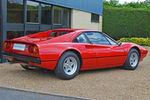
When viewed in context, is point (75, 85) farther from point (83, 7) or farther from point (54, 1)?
point (83, 7)

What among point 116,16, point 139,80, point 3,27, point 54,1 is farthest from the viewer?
point 116,16

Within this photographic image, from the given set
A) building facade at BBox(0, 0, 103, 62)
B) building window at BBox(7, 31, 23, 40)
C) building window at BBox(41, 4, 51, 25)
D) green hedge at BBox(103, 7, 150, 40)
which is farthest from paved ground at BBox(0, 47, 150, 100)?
green hedge at BBox(103, 7, 150, 40)

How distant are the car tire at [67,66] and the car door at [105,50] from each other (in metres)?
0.68

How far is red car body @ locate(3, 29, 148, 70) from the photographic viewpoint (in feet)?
17.1

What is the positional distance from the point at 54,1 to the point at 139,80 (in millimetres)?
6476

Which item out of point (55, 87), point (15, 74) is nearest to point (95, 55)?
point (55, 87)

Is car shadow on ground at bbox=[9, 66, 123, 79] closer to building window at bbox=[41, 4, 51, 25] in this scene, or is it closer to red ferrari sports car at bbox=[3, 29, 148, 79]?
red ferrari sports car at bbox=[3, 29, 148, 79]

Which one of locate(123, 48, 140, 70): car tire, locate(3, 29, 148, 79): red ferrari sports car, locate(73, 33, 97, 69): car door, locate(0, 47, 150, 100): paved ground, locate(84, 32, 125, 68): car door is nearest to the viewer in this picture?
locate(0, 47, 150, 100): paved ground

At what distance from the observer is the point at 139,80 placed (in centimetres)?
579

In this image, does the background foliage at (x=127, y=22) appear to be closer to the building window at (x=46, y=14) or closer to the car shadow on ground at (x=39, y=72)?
the building window at (x=46, y=14)

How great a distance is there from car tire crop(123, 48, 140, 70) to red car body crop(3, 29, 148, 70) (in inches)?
5.7

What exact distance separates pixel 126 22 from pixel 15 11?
41.0 ft

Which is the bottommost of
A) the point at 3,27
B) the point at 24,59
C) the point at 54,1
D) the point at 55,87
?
the point at 55,87

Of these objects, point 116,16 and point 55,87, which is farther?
point 116,16
